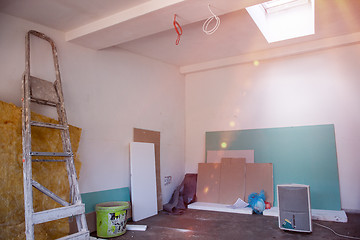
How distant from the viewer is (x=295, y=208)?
361 cm

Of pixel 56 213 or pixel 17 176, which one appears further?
pixel 17 176

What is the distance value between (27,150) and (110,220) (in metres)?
1.45

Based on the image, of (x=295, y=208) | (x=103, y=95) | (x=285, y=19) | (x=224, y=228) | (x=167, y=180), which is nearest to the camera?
(x=295, y=208)

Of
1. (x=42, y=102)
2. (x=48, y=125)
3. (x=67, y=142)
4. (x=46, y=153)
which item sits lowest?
(x=46, y=153)

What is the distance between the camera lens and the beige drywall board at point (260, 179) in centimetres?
507

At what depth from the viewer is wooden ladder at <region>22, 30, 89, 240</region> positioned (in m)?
2.62

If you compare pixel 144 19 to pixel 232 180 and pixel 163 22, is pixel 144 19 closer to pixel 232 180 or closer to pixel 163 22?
pixel 163 22

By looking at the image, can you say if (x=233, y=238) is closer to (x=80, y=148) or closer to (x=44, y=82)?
(x=80, y=148)

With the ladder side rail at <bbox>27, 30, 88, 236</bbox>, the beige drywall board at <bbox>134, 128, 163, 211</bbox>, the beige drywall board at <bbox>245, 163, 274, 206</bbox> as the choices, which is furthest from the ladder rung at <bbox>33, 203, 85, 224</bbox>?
the beige drywall board at <bbox>245, 163, 274, 206</bbox>

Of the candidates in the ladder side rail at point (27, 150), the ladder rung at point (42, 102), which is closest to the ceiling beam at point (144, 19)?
the ladder side rail at point (27, 150)

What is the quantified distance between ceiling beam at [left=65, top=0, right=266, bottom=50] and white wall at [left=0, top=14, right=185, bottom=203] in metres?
0.34

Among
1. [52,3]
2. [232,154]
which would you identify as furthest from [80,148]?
[232,154]

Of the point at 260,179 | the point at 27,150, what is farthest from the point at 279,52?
the point at 27,150

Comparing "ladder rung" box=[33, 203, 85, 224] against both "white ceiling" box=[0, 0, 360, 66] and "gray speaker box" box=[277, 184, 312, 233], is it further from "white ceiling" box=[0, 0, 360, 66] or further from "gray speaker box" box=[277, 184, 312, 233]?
"gray speaker box" box=[277, 184, 312, 233]
